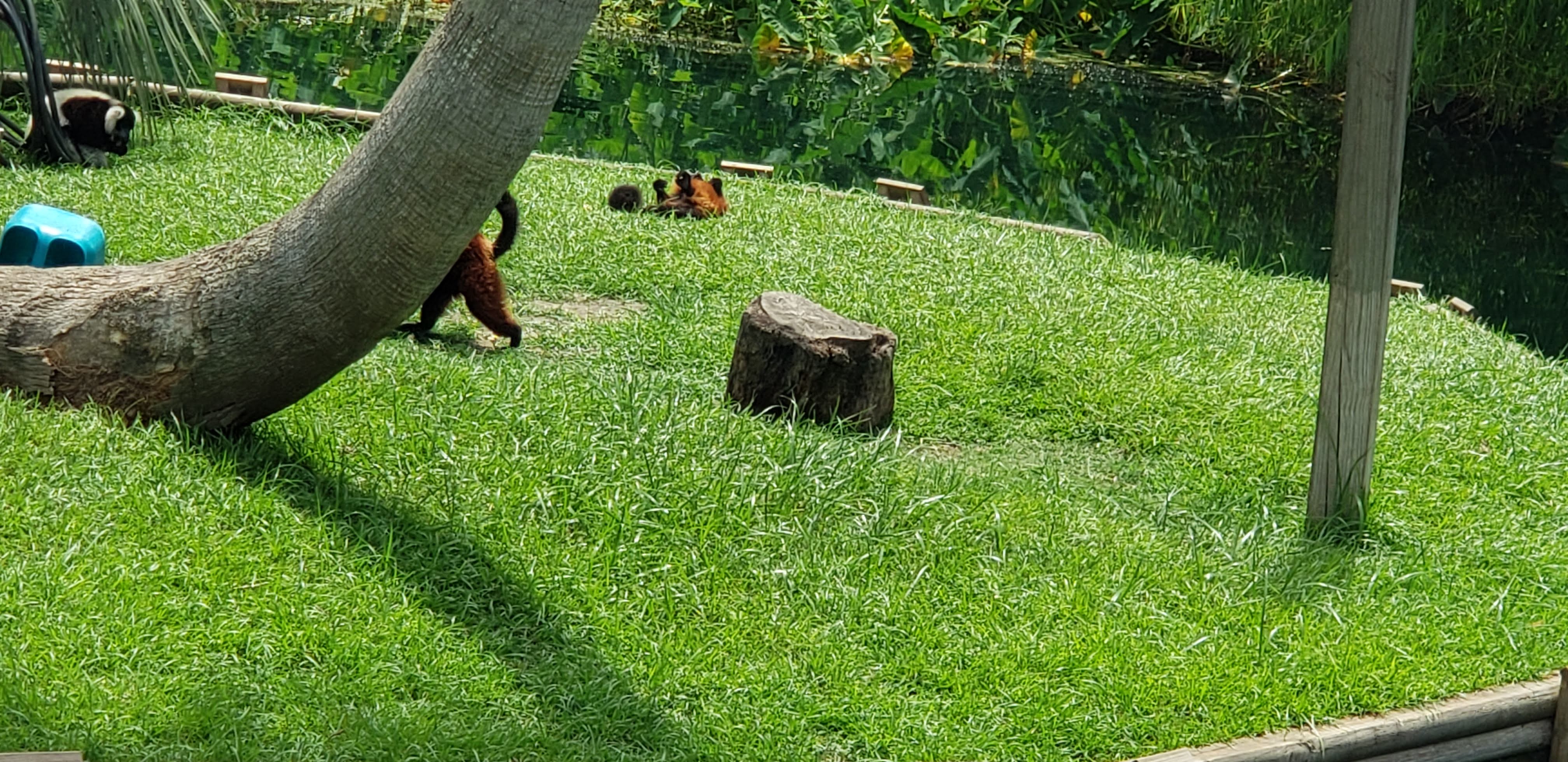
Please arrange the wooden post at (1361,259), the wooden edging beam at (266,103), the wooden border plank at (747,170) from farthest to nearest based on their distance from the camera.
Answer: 1. the wooden border plank at (747,170)
2. the wooden edging beam at (266,103)
3. the wooden post at (1361,259)

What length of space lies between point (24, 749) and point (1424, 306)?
7.86 m

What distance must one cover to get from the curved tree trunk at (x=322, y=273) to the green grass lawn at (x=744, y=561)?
0.21m

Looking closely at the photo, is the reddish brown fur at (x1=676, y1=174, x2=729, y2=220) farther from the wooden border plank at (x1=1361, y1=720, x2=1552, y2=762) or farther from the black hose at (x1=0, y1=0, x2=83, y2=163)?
the wooden border plank at (x1=1361, y1=720, x2=1552, y2=762)

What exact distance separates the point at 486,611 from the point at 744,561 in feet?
2.64

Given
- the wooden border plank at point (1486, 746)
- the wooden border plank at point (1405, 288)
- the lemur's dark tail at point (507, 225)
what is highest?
the lemur's dark tail at point (507, 225)

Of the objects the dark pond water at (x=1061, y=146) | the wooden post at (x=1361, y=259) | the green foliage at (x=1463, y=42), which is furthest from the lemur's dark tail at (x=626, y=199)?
the green foliage at (x=1463, y=42)

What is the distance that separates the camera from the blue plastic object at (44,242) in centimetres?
616

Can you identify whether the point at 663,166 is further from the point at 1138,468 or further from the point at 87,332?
the point at 87,332

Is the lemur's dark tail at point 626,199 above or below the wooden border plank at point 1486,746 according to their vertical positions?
above

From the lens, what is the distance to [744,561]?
472 centimetres

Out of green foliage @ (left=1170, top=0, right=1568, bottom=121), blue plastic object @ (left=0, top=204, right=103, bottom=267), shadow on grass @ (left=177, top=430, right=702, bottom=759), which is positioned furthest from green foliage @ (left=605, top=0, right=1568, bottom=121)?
shadow on grass @ (left=177, top=430, right=702, bottom=759)

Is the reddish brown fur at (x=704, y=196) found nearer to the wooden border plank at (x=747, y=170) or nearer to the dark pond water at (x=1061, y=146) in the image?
the wooden border plank at (x=747, y=170)

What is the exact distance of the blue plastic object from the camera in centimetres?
616

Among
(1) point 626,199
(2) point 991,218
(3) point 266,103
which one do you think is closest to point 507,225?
(1) point 626,199
